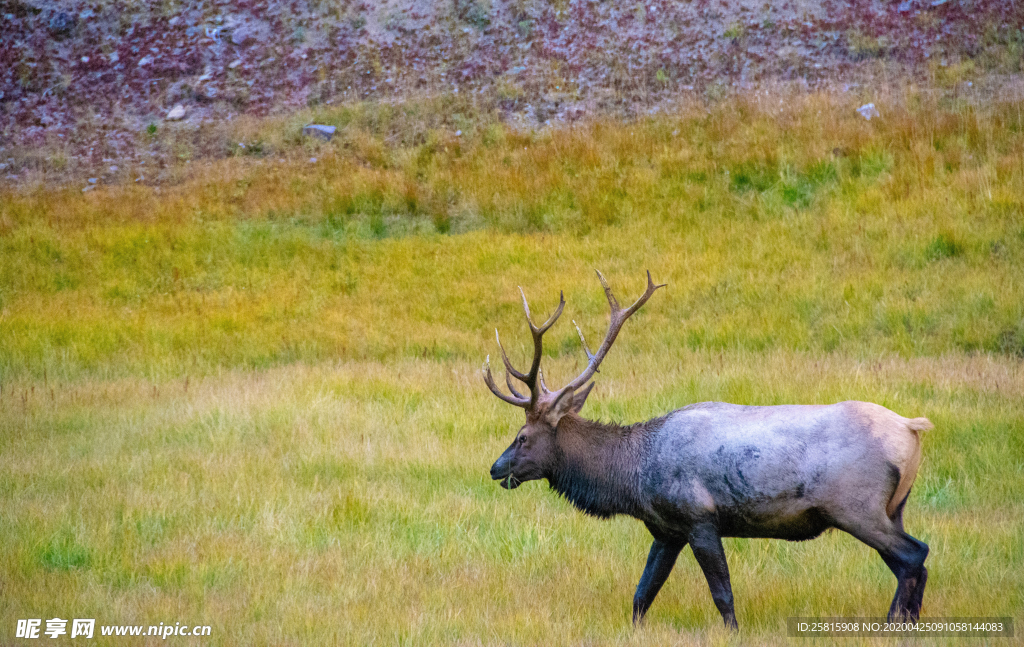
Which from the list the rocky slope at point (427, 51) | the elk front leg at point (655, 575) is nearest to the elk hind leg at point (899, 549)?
the elk front leg at point (655, 575)

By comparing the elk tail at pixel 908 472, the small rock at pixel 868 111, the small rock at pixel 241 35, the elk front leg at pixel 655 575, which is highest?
the elk tail at pixel 908 472

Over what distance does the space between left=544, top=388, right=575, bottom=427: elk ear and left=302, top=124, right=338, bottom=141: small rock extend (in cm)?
1615

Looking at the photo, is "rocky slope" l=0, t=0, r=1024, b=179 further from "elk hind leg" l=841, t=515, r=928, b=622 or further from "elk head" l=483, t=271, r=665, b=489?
"elk hind leg" l=841, t=515, r=928, b=622

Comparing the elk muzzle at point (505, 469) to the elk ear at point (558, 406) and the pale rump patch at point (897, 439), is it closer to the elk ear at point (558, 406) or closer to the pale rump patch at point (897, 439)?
the elk ear at point (558, 406)

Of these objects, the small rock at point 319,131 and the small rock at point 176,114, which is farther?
the small rock at point 176,114

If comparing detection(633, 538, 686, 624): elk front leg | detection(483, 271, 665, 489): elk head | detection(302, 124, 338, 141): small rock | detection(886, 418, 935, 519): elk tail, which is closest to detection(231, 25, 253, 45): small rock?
detection(302, 124, 338, 141): small rock

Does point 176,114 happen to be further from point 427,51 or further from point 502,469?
point 502,469

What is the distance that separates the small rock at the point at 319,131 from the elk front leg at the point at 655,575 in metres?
16.9

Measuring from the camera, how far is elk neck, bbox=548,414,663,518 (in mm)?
6004

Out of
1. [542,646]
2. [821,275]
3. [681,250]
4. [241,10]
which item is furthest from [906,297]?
[241,10]

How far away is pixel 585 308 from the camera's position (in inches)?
558

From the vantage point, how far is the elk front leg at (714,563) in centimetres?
556

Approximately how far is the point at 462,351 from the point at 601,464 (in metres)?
7.41

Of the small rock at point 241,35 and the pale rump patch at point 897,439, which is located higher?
the pale rump patch at point 897,439
